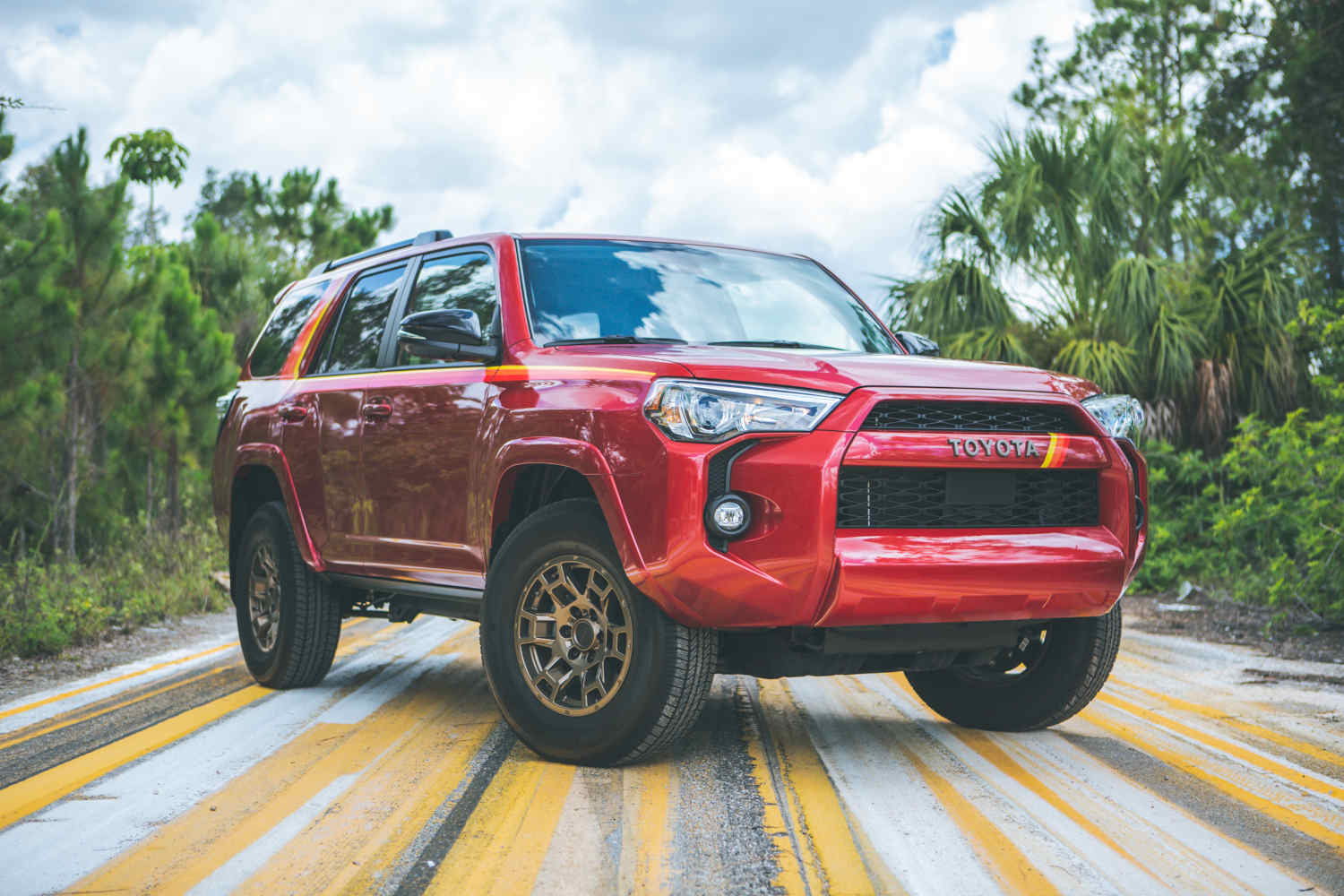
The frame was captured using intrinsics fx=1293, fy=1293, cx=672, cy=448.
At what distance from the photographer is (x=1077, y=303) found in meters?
15.1

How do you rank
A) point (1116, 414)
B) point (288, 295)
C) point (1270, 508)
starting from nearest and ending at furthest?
1. point (1116, 414)
2. point (288, 295)
3. point (1270, 508)

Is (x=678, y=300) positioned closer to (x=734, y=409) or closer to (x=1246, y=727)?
(x=734, y=409)

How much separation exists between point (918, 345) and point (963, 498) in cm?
176

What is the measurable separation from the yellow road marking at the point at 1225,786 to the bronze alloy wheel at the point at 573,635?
2.07 metres

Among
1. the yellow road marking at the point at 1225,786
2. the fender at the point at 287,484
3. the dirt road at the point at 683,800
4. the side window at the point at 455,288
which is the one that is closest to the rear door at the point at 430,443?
the side window at the point at 455,288

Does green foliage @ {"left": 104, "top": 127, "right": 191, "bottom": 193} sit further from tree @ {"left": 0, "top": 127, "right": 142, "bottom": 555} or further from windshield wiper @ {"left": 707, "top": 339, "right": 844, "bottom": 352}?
windshield wiper @ {"left": 707, "top": 339, "right": 844, "bottom": 352}

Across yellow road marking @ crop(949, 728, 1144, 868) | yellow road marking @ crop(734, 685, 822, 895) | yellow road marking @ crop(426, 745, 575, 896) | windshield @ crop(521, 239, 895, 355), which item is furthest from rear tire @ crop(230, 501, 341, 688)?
yellow road marking @ crop(949, 728, 1144, 868)

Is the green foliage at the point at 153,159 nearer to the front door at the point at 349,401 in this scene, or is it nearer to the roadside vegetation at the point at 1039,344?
the roadside vegetation at the point at 1039,344

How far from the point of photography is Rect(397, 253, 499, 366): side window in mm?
5465

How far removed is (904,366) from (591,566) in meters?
1.31

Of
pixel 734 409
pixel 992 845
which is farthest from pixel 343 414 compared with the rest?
pixel 992 845

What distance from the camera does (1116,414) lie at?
484 centimetres

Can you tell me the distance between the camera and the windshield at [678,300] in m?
5.20

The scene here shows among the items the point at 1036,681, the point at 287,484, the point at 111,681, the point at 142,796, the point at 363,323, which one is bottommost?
the point at 111,681
